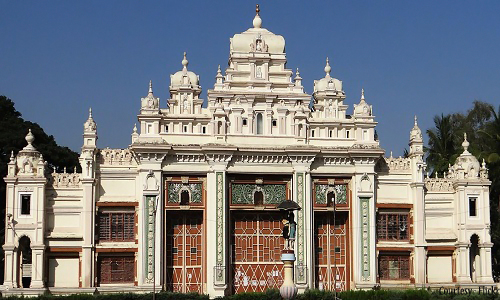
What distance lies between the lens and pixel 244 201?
47344 millimetres

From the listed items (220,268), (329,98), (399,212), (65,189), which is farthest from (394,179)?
(65,189)

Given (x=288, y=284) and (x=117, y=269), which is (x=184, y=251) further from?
(x=288, y=284)

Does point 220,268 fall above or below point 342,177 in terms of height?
below

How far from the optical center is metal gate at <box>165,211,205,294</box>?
1839 inches

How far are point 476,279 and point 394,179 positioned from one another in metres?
6.61

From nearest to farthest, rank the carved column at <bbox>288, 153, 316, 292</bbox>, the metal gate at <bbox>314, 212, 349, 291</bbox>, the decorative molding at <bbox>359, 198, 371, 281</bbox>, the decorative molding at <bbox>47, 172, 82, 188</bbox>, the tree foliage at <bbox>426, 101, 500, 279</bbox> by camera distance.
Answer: the decorative molding at <bbox>47, 172, 82, 188</bbox>, the carved column at <bbox>288, 153, 316, 292</bbox>, the decorative molding at <bbox>359, 198, 371, 281</bbox>, the metal gate at <bbox>314, 212, 349, 291</bbox>, the tree foliage at <bbox>426, 101, 500, 279</bbox>

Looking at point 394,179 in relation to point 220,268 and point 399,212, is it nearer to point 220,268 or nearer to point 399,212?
point 399,212

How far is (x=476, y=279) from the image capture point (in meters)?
48.7

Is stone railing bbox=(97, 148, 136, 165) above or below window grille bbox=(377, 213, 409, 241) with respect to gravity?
above

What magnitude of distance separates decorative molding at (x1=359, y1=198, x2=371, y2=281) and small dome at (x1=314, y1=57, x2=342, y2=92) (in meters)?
6.10

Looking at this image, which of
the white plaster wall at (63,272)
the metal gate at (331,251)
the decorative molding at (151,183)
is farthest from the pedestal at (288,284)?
the white plaster wall at (63,272)

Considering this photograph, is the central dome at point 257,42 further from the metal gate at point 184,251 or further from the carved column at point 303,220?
the metal gate at point 184,251

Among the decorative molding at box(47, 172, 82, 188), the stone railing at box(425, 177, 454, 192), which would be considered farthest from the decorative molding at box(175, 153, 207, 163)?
the stone railing at box(425, 177, 454, 192)

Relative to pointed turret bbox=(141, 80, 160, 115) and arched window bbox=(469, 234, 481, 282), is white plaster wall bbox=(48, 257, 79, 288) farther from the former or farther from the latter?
arched window bbox=(469, 234, 481, 282)
